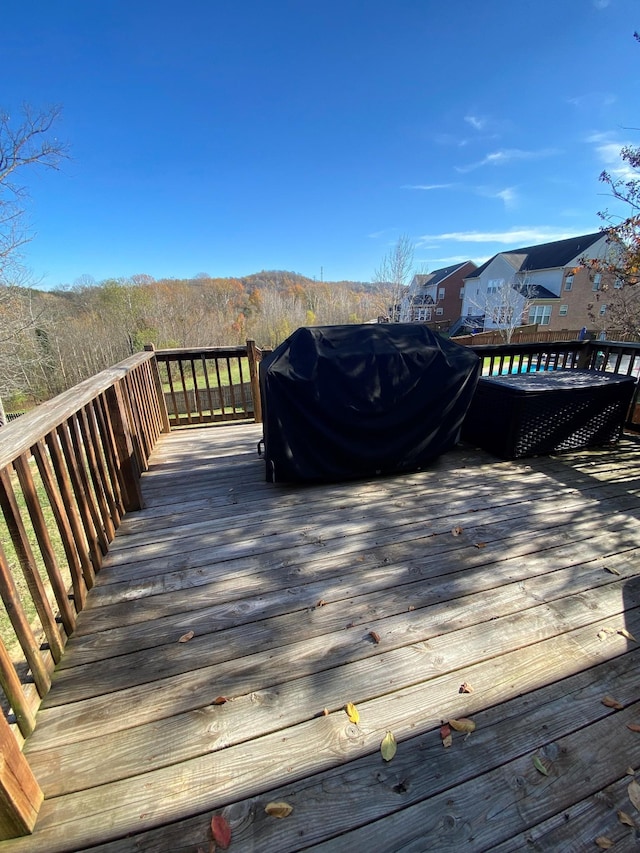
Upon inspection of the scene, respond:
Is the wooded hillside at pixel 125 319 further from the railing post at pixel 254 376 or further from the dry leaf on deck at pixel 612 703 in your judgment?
the dry leaf on deck at pixel 612 703

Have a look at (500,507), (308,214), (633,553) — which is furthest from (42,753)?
(308,214)

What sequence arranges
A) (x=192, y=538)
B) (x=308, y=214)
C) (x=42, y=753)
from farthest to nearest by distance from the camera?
1. (x=308, y=214)
2. (x=192, y=538)
3. (x=42, y=753)

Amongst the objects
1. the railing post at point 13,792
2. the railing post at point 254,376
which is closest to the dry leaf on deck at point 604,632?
the railing post at point 13,792

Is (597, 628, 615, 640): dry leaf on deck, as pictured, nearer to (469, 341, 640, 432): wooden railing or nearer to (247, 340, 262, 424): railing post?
(469, 341, 640, 432): wooden railing

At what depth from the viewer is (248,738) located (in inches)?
44.1

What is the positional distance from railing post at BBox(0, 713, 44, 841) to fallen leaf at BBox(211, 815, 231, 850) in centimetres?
47

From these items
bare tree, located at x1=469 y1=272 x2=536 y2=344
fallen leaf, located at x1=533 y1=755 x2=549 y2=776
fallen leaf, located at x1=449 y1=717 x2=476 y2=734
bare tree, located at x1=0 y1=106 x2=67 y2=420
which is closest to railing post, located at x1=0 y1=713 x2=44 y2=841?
fallen leaf, located at x1=449 y1=717 x2=476 y2=734

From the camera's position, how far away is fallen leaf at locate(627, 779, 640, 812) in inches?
37.0

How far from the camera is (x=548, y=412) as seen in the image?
122 inches

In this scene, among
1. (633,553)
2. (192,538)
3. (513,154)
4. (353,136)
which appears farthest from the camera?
(513,154)

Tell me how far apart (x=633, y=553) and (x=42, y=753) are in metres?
2.74

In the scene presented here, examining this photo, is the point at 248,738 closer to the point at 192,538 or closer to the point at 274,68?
the point at 192,538

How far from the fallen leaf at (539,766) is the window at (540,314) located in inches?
1078

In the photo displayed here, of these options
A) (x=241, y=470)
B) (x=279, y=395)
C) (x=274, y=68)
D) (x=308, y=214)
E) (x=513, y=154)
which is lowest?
(x=241, y=470)
